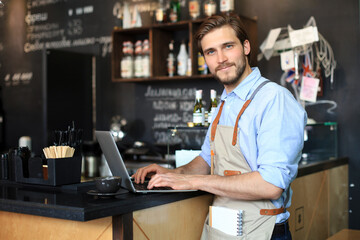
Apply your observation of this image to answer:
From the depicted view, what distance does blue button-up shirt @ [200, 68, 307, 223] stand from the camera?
1696 millimetres

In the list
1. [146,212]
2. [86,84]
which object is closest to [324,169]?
[146,212]

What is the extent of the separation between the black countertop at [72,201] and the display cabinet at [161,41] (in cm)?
216

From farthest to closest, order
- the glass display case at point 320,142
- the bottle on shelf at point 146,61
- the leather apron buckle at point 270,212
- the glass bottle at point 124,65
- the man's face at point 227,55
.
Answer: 1. the glass bottle at point 124,65
2. the bottle on shelf at point 146,61
3. the glass display case at point 320,142
4. the man's face at point 227,55
5. the leather apron buckle at point 270,212

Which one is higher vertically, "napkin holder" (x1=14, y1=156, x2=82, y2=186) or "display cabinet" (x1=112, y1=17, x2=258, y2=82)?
"display cabinet" (x1=112, y1=17, x2=258, y2=82)

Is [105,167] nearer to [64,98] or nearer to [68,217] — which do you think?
[64,98]

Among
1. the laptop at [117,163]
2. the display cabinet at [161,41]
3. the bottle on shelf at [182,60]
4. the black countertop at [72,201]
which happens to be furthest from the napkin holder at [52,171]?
the bottle on shelf at [182,60]

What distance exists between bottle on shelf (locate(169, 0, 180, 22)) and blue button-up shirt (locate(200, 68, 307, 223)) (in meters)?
2.42

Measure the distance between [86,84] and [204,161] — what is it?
3.08 m

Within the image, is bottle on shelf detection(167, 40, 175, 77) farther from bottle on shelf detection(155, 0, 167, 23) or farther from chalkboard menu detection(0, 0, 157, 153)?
chalkboard menu detection(0, 0, 157, 153)

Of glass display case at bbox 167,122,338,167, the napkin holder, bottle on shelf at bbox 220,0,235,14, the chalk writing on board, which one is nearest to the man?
the napkin holder

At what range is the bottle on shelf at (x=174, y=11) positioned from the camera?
13.9 feet

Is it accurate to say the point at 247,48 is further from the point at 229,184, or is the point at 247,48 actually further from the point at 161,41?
the point at 161,41

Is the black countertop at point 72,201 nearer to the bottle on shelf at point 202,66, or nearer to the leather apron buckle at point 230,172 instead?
the leather apron buckle at point 230,172

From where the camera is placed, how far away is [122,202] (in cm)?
169
